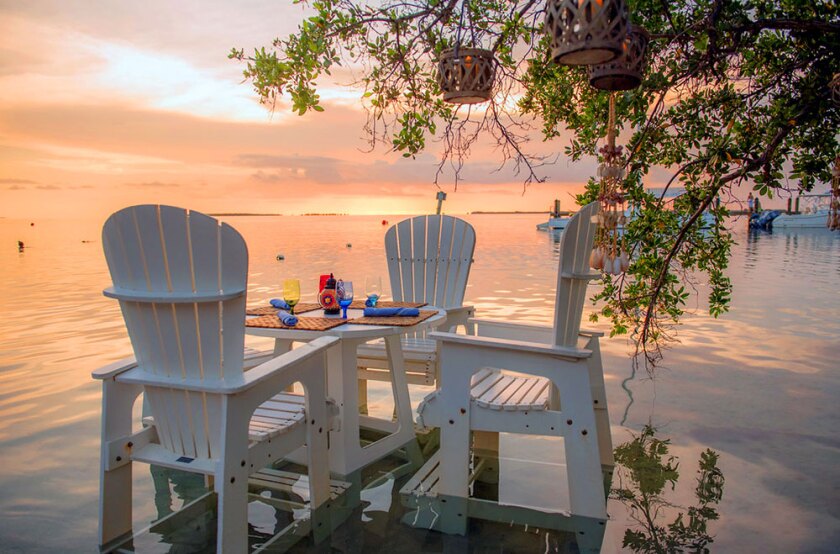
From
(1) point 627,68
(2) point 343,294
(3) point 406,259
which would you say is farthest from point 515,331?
(1) point 627,68

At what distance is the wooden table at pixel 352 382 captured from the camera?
2.54 meters

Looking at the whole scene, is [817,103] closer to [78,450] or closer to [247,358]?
[247,358]

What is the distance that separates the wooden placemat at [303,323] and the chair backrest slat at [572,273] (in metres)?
0.98

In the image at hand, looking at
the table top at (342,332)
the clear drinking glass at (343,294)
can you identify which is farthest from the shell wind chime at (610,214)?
the clear drinking glass at (343,294)

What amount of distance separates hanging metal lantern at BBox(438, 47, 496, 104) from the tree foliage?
0.46 ft

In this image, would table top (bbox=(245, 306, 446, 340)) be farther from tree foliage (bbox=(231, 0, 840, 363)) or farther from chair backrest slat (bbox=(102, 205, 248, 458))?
tree foliage (bbox=(231, 0, 840, 363))

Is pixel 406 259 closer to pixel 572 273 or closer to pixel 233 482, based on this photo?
pixel 572 273

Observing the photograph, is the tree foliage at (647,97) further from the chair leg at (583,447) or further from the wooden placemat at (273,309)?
the chair leg at (583,447)

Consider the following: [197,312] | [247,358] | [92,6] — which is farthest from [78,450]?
[92,6]

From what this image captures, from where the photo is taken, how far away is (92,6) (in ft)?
23.9

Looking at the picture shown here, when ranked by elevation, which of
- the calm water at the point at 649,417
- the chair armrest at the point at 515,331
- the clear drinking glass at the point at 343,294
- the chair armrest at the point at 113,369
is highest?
the clear drinking glass at the point at 343,294

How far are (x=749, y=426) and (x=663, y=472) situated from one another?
3.04 ft

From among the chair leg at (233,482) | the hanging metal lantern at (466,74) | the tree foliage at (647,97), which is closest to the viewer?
the chair leg at (233,482)

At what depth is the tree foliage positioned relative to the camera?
2.59m
